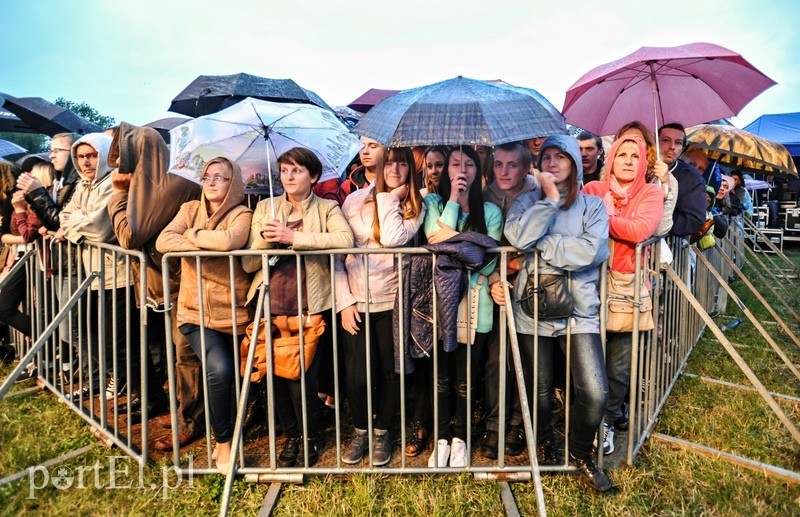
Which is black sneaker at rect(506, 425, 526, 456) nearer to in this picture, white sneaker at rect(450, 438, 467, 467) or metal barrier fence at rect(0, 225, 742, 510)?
metal barrier fence at rect(0, 225, 742, 510)

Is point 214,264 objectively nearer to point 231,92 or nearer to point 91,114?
point 231,92

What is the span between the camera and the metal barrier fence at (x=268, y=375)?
333 centimetres

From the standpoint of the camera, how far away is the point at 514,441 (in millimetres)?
3676

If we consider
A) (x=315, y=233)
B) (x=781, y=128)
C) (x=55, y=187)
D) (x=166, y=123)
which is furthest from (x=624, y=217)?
(x=781, y=128)

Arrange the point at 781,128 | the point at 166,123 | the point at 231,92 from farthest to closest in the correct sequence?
the point at 781,128 → the point at 166,123 → the point at 231,92

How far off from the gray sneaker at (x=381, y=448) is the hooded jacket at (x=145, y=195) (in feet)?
5.85

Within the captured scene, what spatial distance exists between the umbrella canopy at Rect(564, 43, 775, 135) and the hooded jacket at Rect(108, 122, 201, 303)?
10.3 feet

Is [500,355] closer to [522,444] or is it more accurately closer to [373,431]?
[522,444]

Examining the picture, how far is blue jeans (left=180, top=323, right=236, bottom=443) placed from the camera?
342cm

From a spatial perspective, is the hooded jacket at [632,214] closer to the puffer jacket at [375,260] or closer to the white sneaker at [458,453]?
the puffer jacket at [375,260]

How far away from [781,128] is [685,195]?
18.7 meters

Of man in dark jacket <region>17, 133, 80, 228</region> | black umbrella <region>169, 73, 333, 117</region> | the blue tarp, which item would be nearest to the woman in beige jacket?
man in dark jacket <region>17, 133, 80, 228</region>

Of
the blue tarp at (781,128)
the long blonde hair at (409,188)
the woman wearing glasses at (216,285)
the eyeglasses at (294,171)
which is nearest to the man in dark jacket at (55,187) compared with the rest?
the woman wearing glasses at (216,285)

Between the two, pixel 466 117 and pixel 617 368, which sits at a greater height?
pixel 466 117
